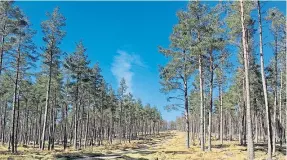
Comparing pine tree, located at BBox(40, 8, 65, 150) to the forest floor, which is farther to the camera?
pine tree, located at BBox(40, 8, 65, 150)

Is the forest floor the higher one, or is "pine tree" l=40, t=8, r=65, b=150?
"pine tree" l=40, t=8, r=65, b=150

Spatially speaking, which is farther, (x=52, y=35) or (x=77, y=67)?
(x=77, y=67)

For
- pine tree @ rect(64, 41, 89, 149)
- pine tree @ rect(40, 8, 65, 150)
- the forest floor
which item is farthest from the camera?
pine tree @ rect(64, 41, 89, 149)

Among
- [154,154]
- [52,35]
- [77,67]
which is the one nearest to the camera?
[154,154]

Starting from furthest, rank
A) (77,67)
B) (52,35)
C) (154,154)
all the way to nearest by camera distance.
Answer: (77,67) → (52,35) → (154,154)

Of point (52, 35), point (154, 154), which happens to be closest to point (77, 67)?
point (52, 35)

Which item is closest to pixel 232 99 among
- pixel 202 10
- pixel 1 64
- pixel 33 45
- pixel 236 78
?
pixel 236 78

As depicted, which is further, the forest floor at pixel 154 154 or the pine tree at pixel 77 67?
the pine tree at pixel 77 67

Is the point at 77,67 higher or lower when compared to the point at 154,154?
higher

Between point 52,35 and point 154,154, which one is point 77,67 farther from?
point 154,154

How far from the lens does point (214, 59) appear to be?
27734mm

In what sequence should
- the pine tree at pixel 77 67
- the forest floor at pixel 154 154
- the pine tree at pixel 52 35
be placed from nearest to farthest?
the forest floor at pixel 154 154 < the pine tree at pixel 52 35 < the pine tree at pixel 77 67

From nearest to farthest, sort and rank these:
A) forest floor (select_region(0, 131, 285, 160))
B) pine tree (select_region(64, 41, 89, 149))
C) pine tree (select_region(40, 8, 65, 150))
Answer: forest floor (select_region(0, 131, 285, 160)), pine tree (select_region(40, 8, 65, 150)), pine tree (select_region(64, 41, 89, 149))

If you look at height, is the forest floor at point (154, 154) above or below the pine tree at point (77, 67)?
below
